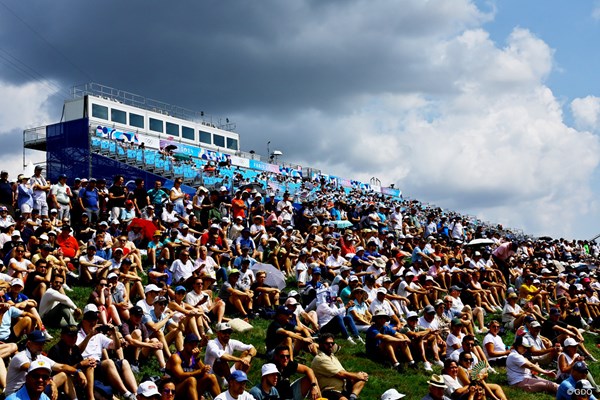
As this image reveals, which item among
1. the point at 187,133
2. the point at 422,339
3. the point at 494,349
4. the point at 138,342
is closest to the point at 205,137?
the point at 187,133

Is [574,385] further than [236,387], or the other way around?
[574,385]

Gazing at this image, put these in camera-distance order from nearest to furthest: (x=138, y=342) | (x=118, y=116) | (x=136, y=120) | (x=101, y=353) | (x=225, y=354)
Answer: (x=101, y=353)
(x=225, y=354)
(x=138, y=342)
(x=118, y=116)
(x=136, y=120)

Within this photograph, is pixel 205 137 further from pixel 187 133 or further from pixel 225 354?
pixel 225 354

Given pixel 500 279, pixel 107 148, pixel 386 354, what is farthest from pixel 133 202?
pixel 107 148

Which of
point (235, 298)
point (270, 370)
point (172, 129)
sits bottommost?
point (270, 370)

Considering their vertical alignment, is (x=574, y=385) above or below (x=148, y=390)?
below

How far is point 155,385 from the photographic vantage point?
7.71m

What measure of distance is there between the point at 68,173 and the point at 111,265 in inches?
812

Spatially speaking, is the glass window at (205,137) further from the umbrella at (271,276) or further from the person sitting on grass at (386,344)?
the person sitting on grass at (386,344)

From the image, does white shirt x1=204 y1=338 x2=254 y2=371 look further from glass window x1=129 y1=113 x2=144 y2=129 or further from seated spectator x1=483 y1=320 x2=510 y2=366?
glass window x1=129 y1=113 x2=144 y2=129

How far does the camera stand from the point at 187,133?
2055 inches

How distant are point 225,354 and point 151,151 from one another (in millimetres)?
22554

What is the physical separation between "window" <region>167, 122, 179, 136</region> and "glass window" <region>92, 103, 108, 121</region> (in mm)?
5580

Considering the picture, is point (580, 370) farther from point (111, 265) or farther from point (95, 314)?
point (111, 265)
